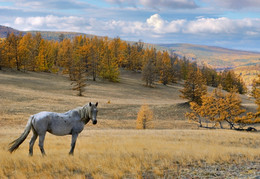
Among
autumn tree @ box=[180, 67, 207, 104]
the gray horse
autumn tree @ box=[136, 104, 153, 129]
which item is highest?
the gray horse

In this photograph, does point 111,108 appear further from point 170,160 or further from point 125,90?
point 170,160

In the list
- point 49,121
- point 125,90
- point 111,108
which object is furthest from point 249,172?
point 125,90

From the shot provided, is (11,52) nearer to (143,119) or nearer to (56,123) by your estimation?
(143,119)

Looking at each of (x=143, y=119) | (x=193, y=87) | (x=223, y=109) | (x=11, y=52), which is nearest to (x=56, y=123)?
(x=143, y=119)

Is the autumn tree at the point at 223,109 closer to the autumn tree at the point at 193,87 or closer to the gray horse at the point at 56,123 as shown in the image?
the autumn tree at the point at 193,87

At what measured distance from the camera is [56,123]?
9.41m

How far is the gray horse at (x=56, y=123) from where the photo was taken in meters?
9.25

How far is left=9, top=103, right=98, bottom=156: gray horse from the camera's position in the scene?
925cm

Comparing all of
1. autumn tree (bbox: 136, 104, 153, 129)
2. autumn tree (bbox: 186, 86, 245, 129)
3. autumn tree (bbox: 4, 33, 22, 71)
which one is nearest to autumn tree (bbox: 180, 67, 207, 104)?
autumn tree (bbox: 186, 86, 245, 129)

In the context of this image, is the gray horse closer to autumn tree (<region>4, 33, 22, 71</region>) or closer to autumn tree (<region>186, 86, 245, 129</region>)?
autumn tree (<region>186, 86, 245, 129</region>)

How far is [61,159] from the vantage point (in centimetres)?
884

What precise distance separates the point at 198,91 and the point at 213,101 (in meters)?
13.4

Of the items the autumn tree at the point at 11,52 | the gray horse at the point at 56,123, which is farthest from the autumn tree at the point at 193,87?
the autumn tree at the point at 11,52

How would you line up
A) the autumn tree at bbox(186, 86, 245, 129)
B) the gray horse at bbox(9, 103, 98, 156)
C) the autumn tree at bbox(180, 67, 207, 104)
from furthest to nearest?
the autumn tree at bbox(180, 67, 207, 104), the autumn tree at bbox(186, 86, 245, 129), the gray horse at bbox(9, 103, 98, 156)
